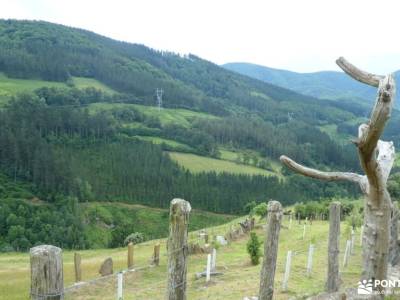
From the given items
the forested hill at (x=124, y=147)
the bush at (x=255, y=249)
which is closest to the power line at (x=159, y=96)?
the forested hill at (x=124, y=147)

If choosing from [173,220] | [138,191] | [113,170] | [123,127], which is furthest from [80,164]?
[173,220]

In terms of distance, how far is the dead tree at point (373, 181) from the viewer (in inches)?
244

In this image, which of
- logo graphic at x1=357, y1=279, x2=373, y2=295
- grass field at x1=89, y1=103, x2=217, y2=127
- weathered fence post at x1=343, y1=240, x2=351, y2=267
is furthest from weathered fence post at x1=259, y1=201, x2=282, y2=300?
grass field at x1=89, y1=103, x2=217, y2=127

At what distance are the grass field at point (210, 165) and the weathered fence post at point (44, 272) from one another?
334 ft

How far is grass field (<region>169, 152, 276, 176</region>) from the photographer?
109 meters

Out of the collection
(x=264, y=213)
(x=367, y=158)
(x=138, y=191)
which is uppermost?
(x=367, y=158)

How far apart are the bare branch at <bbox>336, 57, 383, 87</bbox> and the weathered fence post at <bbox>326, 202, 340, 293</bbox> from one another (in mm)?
5424

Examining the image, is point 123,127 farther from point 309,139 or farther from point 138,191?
point 309,139

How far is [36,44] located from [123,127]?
88.8 m

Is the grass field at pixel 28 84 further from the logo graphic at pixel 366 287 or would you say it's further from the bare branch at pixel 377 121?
the bare branch at pixel 377 121

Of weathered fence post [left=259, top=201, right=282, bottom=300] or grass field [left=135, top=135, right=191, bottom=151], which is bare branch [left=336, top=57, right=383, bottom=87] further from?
grass field [left=135, top=135, right=191, bottom=151]

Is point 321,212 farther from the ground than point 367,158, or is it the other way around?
point 367,158

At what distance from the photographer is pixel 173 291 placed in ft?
21.7

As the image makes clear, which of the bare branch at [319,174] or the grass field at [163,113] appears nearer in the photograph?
the bare branch at [319,174]
